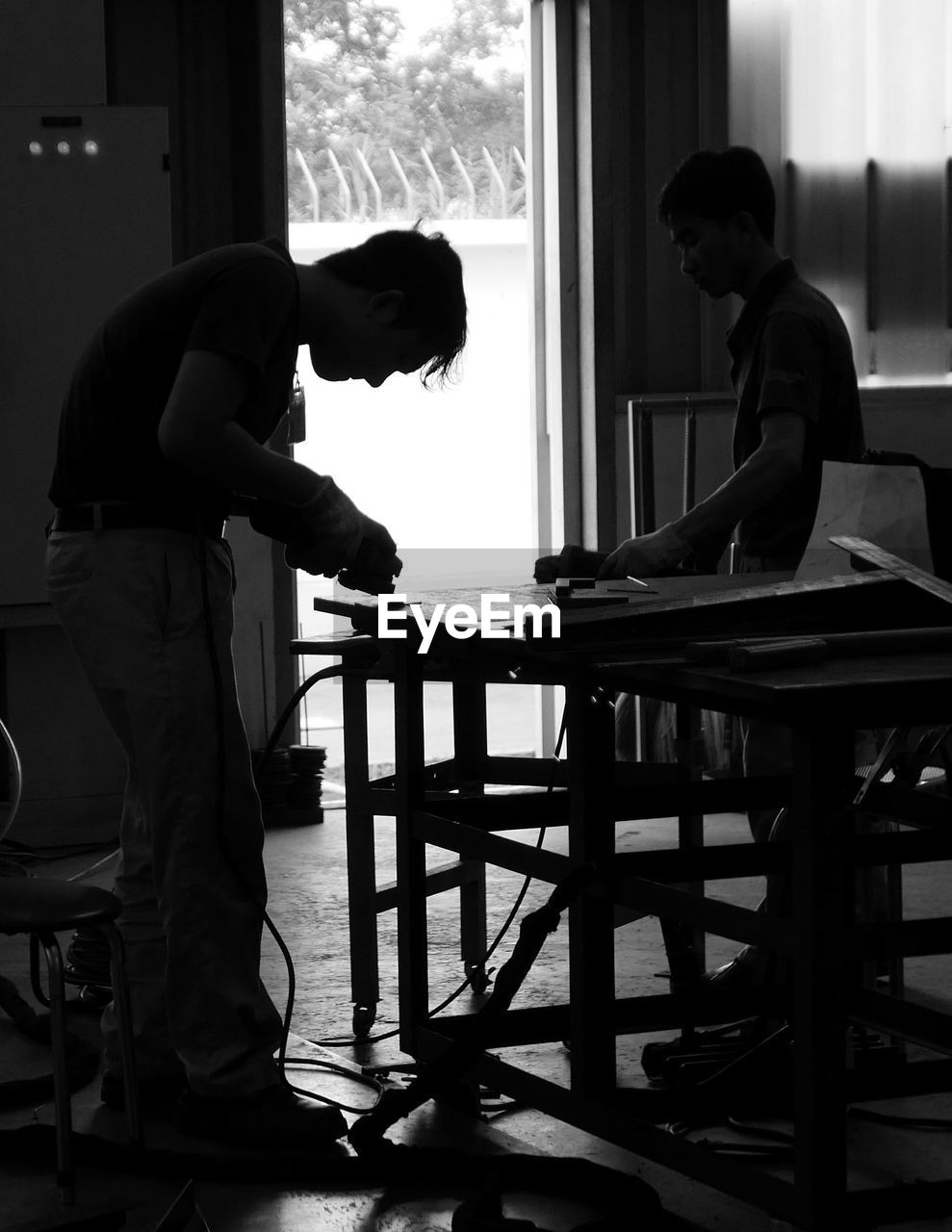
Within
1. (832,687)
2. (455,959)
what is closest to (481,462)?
(455,959)

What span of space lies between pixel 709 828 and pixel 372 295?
8.44 feet

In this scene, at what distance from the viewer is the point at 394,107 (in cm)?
486

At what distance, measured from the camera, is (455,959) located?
3092mm

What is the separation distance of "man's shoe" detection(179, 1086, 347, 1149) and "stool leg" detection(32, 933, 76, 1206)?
8.8 inches

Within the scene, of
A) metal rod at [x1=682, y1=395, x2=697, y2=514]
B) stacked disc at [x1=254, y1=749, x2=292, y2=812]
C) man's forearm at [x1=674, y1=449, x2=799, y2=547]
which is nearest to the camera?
man's forearm at [x1=674, y1=449, x2=799, y2=547]

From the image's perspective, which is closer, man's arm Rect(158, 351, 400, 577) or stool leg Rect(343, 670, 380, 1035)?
man's arm Rect(158, 351, 400, 577)

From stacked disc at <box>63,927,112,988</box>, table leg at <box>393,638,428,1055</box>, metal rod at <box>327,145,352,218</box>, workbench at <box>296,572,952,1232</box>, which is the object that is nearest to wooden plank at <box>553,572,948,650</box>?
workbench at <box>296,572,952,1232</box>

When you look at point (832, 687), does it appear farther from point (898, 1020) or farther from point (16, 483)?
point (16, 483)

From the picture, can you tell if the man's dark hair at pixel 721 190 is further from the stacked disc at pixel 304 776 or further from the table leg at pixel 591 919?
the stacked disc at pixel 304 776

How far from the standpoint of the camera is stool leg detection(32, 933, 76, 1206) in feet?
5.82

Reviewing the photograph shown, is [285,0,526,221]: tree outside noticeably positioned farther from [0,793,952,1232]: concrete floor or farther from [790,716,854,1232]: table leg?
[790,716,854,1232]: table leg

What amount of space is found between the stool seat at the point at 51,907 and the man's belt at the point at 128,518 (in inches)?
18.4

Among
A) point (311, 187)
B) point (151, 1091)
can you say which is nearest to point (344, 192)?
point (311, 187)

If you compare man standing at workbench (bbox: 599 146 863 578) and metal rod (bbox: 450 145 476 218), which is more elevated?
metal rod (bbox: 450 145 476 218)
